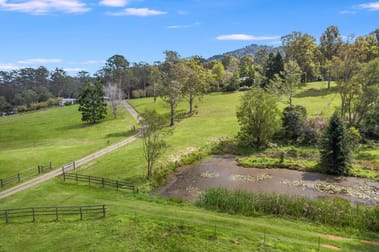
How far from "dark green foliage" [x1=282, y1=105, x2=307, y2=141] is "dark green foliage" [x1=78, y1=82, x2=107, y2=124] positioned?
37940 mm

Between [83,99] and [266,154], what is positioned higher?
[83,99]

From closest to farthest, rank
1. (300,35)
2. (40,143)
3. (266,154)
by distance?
(266,154) → (40,143) → (300,35)

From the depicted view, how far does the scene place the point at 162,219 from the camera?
70.9ft

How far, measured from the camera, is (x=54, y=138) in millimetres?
53500

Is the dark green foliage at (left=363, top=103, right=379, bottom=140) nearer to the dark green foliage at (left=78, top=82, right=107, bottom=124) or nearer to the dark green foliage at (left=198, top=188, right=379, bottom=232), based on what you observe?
the dark green foliage at (left=198, top=188, right=379, bottom=232)

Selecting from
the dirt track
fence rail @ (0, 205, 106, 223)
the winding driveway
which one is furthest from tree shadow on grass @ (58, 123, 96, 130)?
fence rail @ (0, 205, 106, 223)

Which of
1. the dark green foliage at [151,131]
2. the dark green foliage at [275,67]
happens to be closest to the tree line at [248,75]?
the dark green foliage at [275,67]

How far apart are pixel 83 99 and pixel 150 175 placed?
36.3 metres

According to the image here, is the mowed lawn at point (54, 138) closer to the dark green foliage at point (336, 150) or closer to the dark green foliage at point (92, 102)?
the dark green foliage at point (92, 102)

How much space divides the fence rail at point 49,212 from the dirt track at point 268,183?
7.28m

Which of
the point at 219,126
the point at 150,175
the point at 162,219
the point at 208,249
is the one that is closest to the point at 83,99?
the point at 219,126

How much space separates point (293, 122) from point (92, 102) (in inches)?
1596

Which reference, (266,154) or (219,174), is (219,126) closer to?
(266,154)

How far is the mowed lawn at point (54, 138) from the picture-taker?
36750mm
